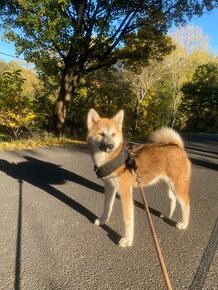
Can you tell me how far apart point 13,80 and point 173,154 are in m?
8.22

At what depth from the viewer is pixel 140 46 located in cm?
1449

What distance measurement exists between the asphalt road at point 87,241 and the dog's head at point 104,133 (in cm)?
107

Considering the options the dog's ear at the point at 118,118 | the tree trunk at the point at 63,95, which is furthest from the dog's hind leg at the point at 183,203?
the tree trunk at the point at 63,95

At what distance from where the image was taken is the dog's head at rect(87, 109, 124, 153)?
3877mm

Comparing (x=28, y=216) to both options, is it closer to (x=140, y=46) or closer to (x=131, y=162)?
(x=131, y=162)

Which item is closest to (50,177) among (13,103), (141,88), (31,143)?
(31,143)

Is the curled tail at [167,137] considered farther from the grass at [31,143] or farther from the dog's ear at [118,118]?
the grass at [31,143]

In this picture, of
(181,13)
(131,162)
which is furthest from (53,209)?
(181,13)

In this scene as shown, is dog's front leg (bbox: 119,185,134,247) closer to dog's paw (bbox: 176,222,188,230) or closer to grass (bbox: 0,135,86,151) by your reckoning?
dog's paw (bbox: 176,222,188,230)

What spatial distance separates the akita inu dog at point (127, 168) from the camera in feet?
12.7

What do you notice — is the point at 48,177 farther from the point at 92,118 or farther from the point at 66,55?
the point at 66,55

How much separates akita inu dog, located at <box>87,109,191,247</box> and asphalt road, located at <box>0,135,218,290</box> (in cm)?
37

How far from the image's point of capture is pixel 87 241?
3.65 meters

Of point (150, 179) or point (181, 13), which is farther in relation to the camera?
point (181, 13)
